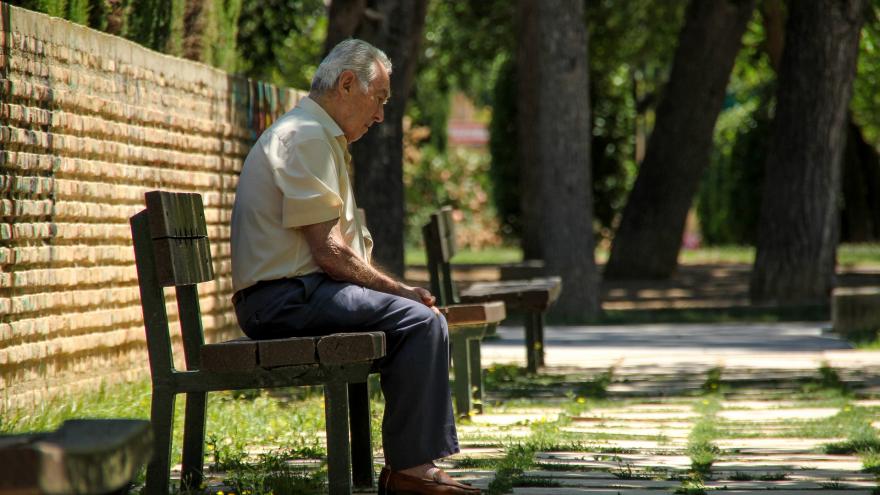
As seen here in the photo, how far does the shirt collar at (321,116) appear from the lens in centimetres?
479

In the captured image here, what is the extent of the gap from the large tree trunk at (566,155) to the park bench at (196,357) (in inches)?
357

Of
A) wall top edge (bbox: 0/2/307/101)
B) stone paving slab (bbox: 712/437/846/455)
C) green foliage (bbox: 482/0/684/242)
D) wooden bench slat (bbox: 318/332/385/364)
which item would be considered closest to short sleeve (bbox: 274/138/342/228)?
wooden bench slat (bbox: 318/332/385/364)

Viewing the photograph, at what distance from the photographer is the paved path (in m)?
5.18

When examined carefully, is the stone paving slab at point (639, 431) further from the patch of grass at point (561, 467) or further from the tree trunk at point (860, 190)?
the tree trunk at point (860, 190)

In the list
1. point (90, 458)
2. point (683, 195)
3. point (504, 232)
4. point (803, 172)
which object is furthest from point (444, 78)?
point (90, 458)

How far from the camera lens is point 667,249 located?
19.2 m

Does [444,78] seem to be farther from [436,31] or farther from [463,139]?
[463,139]

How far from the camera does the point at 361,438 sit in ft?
16.7

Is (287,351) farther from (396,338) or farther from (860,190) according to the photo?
(860,190)

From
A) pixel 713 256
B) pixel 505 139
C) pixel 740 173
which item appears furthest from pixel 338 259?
pixel 740 173

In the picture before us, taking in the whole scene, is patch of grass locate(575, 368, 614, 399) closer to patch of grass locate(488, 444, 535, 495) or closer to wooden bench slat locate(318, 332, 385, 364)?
patch of grass locate(488, 444, 535, 495)

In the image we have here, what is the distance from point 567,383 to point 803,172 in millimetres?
6832

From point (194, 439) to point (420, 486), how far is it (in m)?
0.82

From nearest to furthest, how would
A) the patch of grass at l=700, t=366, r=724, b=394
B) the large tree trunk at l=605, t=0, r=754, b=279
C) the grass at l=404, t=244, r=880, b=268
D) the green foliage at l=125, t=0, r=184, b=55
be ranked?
the patch of grass at l=700, t=366, r=724, b=394 < the green foliage at l=125, t=0, r=184, b=55 < the large tree trunk at l=605, t=0, r=754, b=279 < the grass at l=404, t=244, r=880, b=268
